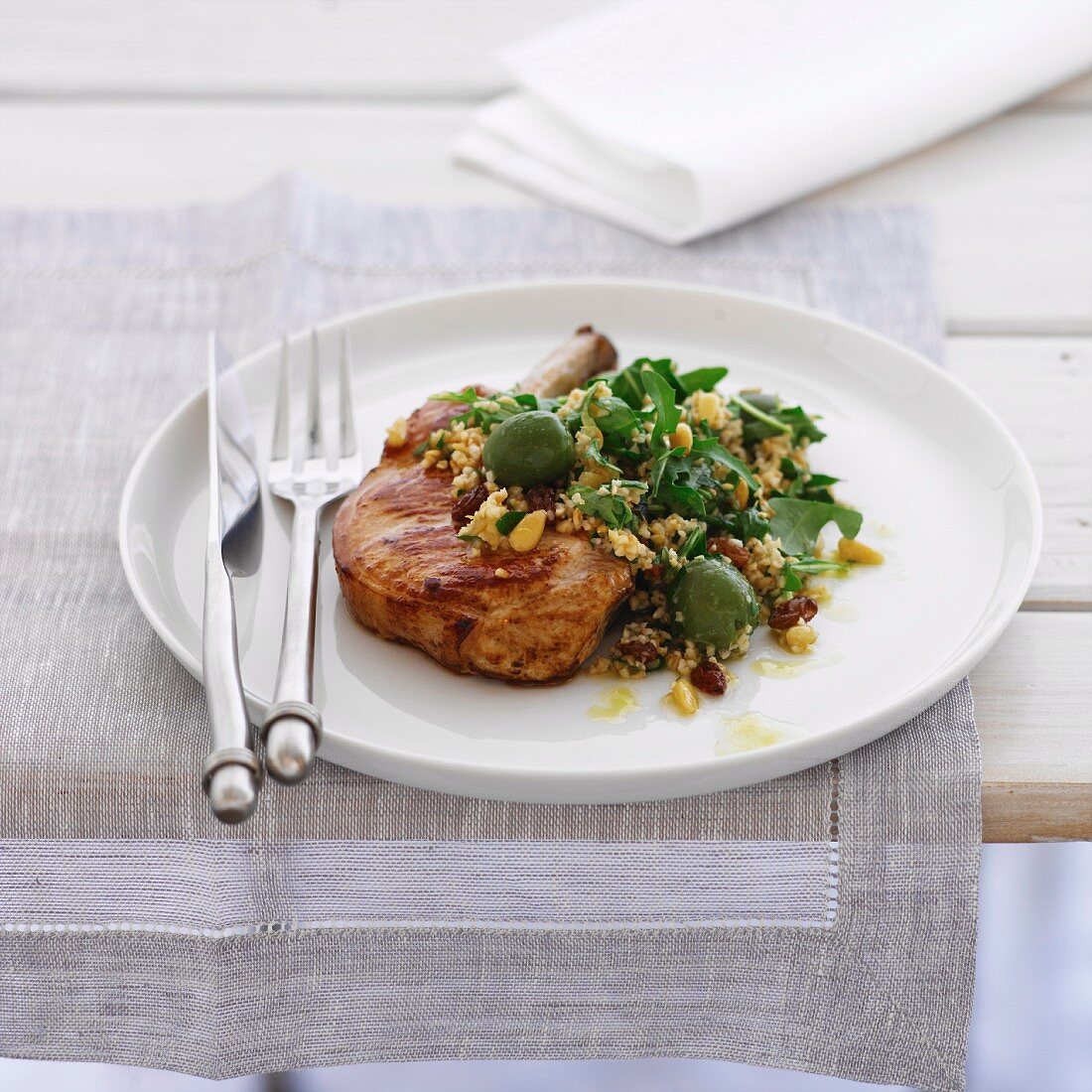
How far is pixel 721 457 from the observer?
156 centimetres

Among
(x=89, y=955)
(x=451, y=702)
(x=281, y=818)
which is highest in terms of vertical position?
(x=451, y=702)

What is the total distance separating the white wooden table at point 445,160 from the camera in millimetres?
1634

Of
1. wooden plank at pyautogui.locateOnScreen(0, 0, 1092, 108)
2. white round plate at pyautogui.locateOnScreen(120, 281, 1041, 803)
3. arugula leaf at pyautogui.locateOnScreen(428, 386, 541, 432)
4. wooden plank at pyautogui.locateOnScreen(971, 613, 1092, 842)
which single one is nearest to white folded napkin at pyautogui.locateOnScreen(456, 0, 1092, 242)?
wooden plank at pyautogui.locateOnScreen(0, 0, 1092, 108)

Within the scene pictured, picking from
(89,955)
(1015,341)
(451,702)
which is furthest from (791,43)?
(89,955)

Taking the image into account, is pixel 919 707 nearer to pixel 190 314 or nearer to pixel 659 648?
pixel 659 648

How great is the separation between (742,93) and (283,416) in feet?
5.19

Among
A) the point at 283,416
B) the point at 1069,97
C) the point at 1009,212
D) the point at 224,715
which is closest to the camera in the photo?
the point at 224,715

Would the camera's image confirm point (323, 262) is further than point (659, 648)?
Yes

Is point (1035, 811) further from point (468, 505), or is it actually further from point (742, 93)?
point (742, 93)

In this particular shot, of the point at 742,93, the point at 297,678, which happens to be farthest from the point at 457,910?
the point at 742,93

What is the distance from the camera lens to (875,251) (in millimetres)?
2545

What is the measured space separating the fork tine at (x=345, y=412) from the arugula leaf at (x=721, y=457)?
537 mm

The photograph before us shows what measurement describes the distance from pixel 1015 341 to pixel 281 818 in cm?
164

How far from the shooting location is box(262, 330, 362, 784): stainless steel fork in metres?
1.14
